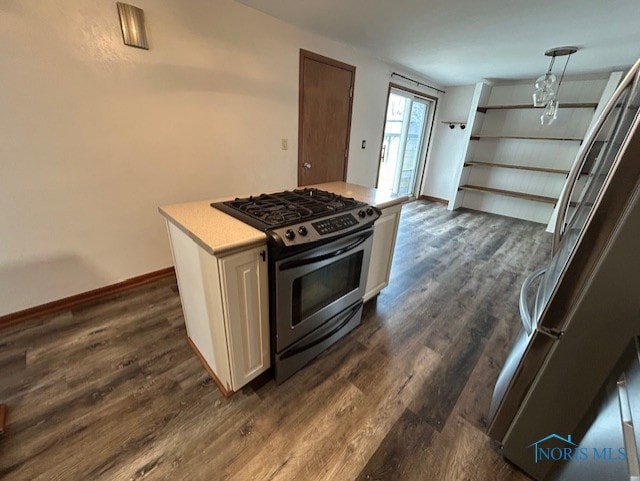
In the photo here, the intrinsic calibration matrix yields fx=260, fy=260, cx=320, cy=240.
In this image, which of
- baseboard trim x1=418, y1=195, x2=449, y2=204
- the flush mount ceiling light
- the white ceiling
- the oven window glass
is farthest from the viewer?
baseboard trim x1=418, y1=195, x2=449, y2=204

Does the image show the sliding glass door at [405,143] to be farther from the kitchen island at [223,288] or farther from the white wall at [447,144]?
the kitchen island at [223,288]

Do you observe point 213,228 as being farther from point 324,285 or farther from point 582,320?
point 582,320

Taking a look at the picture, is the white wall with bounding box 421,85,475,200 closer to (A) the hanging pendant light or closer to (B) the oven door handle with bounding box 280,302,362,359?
(A) the hanging pendant light

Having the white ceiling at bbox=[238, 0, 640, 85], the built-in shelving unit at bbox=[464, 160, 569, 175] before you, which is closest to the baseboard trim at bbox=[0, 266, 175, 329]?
the white ceiling at bbox=[238, 0, 640, 85]

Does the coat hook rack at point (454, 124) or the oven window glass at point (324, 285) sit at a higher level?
the coat hook rack at point (454, 124)

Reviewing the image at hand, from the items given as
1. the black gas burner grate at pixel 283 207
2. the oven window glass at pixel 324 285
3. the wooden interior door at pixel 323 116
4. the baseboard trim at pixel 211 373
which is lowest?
the baseboard trim at pixel 211 373

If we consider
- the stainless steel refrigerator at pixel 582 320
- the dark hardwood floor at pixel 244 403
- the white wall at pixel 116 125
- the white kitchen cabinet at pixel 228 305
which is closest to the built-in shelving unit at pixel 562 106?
the white wall at pixel 116 125

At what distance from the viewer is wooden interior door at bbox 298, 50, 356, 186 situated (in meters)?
2.88

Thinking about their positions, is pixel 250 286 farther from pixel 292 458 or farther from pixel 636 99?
pixel 636 99

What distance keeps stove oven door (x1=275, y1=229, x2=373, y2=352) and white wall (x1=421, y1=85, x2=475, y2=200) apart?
14.1ft

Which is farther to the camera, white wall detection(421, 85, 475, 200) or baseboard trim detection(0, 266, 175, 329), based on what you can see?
white wall detection(421, 85, 475, 200)

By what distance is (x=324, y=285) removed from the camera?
1.49 m

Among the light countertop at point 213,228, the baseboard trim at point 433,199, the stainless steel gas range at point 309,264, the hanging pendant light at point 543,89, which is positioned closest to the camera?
the light countertop at point 213,228

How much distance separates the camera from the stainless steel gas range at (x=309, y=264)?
46.4 inches
